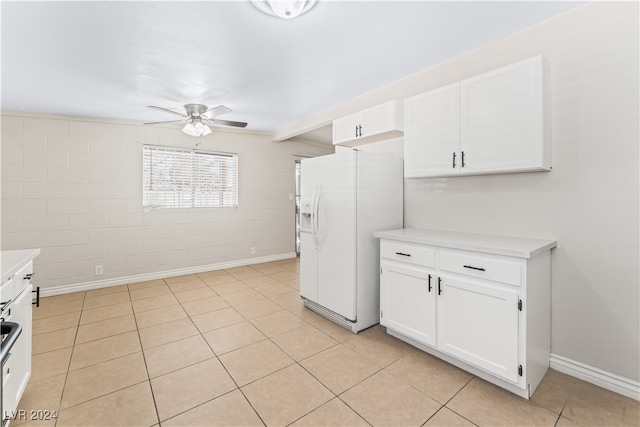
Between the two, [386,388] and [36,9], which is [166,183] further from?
[386,388]

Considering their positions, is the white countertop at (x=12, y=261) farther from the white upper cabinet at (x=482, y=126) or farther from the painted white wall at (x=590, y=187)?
the painted white wall at (x=590, y=187)

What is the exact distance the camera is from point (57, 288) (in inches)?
146

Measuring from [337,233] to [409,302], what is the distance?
870 millimetres

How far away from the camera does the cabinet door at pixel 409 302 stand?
2.15 meters

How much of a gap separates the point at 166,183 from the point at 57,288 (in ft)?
6.18

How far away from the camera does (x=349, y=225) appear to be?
2619 mm

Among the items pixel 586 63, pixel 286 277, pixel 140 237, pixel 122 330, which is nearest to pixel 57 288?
pixel 140 237

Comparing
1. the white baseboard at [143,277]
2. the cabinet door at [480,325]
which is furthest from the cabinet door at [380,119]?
the white baseboard at [143,277]

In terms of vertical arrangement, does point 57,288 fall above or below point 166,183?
below

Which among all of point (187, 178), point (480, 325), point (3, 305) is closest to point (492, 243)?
point (480, 325)

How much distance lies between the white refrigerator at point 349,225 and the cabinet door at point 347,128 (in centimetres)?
54

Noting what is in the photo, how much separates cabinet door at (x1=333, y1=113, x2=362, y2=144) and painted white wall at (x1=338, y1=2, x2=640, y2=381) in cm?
138

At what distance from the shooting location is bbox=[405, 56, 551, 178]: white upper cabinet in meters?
1.89

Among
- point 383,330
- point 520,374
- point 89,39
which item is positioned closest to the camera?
point 520,374
